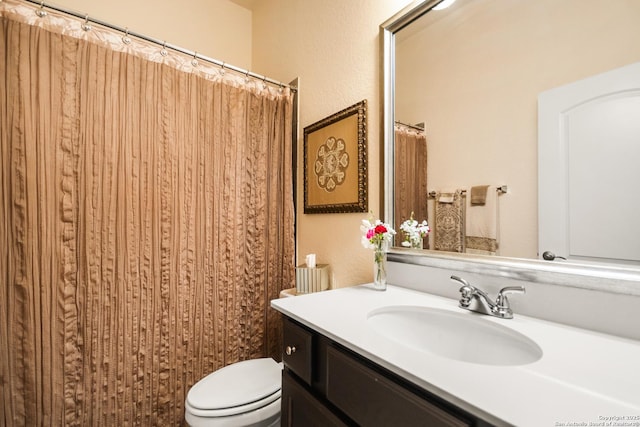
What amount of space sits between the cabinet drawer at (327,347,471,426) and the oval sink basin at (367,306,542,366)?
0.45 ft

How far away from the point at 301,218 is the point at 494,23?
51.6 inches

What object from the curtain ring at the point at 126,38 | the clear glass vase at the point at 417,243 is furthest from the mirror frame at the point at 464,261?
the curtain ring at the point at 126,38

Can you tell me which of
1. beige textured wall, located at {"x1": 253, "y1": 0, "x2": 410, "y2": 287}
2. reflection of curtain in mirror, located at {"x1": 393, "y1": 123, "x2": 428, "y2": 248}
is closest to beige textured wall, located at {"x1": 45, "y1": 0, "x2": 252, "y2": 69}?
beige textured wall, located at {"x1": 253, "y1": 0, "x2": 410, "y2": 287}

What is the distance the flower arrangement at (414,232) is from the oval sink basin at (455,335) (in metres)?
0.31

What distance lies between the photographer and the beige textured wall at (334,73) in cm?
129

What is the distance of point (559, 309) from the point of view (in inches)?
29.7

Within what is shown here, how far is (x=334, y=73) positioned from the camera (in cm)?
149

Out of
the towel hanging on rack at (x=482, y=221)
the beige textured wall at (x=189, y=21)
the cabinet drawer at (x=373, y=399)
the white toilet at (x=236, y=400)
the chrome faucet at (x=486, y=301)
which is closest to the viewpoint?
the cabinet drawer at (x=373, y=399)

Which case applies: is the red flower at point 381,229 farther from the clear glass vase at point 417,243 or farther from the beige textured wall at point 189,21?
Result: the beige textured wall at point 189,21

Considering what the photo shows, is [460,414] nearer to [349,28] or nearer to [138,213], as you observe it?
[138,213]

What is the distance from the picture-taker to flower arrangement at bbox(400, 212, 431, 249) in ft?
3.69

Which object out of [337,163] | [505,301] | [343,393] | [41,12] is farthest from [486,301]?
[41,12]

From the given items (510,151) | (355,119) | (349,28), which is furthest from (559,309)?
(349,28)

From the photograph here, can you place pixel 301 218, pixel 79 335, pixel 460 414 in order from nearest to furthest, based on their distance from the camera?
pixel 460 414, pixel 79 335, pixel 301 218
